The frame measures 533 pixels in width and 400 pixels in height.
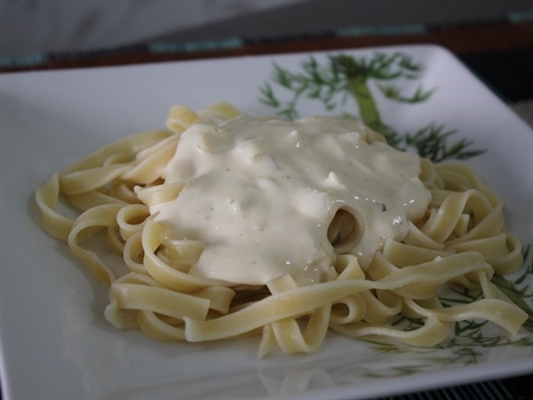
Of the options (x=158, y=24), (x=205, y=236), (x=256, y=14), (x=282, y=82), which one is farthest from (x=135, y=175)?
(x=256, y=14)

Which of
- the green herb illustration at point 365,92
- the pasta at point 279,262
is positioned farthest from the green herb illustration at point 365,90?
the pasta at point 279,262

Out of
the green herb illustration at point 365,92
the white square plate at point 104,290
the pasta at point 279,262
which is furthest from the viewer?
the green herb illustration at point 365,92

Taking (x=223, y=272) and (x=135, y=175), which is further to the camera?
(x=135, y=175)

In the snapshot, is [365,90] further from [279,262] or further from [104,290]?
[104,290]

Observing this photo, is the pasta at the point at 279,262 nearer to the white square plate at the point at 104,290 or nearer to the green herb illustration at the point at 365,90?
the white square plate at the point at 104,290

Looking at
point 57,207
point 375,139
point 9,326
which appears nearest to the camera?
point 9,326

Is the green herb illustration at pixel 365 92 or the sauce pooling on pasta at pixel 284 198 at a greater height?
the sauce pooling on pasta at pixel 284 198

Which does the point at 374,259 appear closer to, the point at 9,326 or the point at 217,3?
the point at 9,326
